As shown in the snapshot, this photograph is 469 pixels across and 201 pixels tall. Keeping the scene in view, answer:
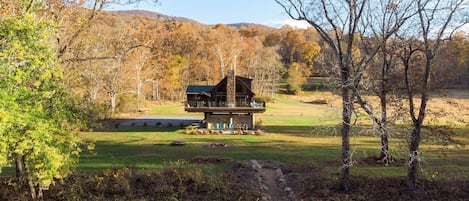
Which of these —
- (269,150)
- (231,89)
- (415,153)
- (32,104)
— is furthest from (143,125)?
(415,153)

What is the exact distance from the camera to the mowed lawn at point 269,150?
56.4 ft

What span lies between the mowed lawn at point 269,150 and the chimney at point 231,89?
3985mm

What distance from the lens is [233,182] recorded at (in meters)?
14.6

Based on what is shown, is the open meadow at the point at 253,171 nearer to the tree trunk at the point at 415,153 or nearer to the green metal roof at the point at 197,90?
the tree trunk at the point at 415,153

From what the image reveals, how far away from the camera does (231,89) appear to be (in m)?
34.8

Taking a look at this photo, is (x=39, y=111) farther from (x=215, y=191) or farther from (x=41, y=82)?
(x=215, y=191)

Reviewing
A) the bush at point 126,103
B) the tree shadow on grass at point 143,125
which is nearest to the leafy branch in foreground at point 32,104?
the tree shadow on grass at point 143,125

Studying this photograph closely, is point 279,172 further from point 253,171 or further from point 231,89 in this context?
point 231,89

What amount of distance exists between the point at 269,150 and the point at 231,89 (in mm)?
11763

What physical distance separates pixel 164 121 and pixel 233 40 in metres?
37.1

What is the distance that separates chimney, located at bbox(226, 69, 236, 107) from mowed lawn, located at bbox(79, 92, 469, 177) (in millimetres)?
3985

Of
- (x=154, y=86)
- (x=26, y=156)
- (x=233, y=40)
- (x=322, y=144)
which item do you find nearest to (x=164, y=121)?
(x=322, y=144)

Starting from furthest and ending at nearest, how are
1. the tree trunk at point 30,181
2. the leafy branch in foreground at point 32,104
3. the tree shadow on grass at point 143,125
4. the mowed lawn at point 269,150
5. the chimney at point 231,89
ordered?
the tree shadow on grass at point 143,125 → the chimney at point 231,89 → the mowed lawn at point 269,150 → the tree trunk at point 30,181 → the leafy branch in foreground at point 32,104

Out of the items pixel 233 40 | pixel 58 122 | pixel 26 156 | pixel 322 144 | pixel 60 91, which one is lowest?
pixel 322 144
